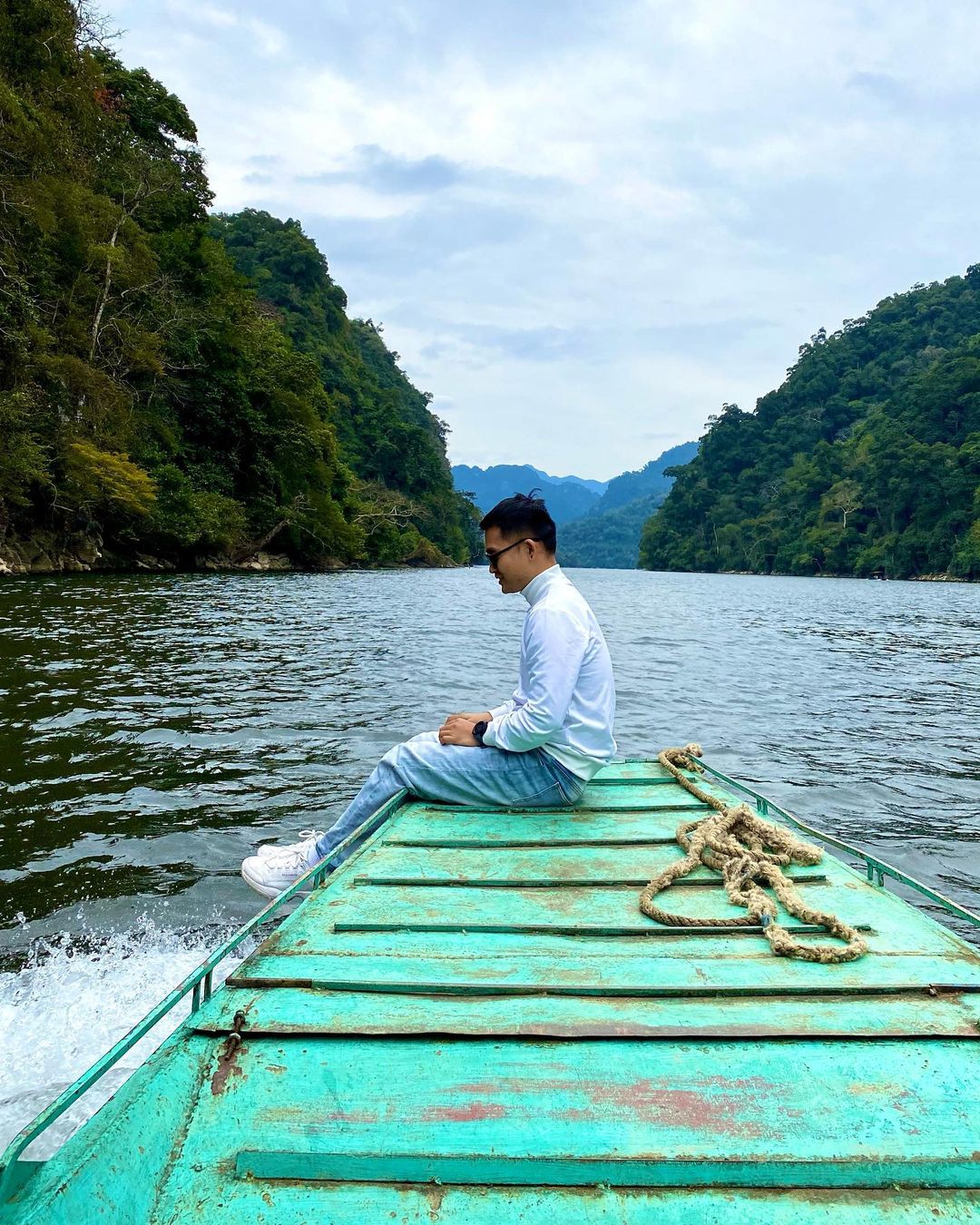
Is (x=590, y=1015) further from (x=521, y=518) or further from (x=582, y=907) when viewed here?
(x=521, y=518)

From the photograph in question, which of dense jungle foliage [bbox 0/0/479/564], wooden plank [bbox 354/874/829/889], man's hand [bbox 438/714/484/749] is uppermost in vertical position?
dense jungle foliage [bbox 0/0/479/564]

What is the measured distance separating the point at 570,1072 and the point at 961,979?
119 cm

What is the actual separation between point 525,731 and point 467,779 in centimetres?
53

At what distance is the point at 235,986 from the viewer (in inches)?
81.8

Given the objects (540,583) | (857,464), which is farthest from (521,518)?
(857,464)

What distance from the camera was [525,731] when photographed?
134 inches

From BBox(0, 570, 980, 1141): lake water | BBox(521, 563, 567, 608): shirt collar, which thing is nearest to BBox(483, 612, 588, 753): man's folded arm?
BBox(521, 563, 567, 608): shirt collar

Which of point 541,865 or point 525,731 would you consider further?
point 525,731

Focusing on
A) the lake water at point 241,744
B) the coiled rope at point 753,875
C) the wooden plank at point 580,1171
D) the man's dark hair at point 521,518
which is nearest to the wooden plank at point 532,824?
the coiled rope at point 753,875

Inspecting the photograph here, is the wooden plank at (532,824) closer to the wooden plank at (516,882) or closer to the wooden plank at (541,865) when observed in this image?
the wooden plank at (541,865)

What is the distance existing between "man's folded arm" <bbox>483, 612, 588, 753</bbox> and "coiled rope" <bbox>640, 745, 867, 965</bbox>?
0.77 metres

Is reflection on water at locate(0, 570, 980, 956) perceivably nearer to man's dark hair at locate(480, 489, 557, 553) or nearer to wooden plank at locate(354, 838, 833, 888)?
wooden plank at locate(354, 838, 833, 888)

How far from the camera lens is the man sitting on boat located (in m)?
3.36

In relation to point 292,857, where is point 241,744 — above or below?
below
